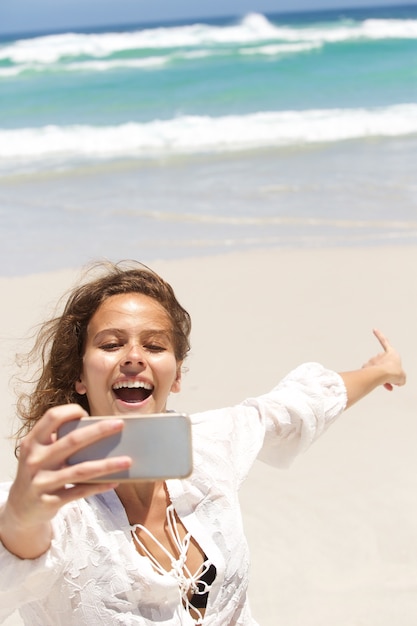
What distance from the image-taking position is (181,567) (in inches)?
70.1

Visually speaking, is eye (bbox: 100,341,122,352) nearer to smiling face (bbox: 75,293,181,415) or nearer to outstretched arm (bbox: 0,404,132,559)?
smiling face (bbox: 75,293,181,415)

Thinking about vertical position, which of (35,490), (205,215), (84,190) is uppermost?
(84,190)

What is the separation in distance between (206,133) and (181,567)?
10.1 metres

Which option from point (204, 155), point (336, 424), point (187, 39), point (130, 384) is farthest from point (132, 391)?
point (187, 39)

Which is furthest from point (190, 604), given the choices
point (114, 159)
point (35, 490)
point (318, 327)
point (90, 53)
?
point (90, 53)

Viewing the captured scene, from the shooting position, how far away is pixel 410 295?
5.11 m

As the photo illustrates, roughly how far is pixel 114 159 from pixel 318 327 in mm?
Answer: 5737

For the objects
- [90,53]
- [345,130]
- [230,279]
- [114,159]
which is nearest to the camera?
[230,279]

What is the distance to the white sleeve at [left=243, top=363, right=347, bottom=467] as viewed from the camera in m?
2.20

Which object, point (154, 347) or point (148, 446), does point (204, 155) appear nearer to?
point (154, 347)

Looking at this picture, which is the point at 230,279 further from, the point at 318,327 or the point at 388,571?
the point at 388,571

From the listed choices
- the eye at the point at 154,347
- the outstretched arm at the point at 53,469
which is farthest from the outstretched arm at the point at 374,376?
the outstretched arm at the point at 53,469

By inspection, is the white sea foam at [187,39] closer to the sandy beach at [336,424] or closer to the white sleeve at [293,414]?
the sandy beach at [336,424]

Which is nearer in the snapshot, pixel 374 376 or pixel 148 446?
pixel 148 446
